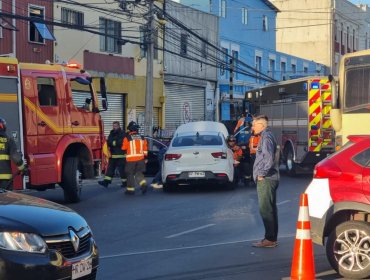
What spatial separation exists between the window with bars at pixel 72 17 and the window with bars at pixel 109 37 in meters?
1.30

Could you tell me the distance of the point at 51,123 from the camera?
14180 millimetres

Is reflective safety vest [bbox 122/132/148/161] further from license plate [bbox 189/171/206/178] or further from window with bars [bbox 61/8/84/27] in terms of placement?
window with bars [bbox 61/8/84/27]

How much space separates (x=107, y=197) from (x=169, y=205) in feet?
7.49

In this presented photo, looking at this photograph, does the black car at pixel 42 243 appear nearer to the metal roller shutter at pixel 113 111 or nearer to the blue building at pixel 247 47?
the metal roller shutter at pixel 113 111

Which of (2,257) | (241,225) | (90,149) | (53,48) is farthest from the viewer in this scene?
(53,48)

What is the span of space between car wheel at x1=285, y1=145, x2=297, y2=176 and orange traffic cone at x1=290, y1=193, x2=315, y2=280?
15273 mm

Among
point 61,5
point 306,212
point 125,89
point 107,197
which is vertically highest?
point 61,5

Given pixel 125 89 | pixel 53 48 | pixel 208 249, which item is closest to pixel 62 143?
pixel 208 249

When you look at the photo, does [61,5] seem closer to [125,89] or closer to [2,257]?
[125,89]

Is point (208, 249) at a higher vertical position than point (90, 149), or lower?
lower

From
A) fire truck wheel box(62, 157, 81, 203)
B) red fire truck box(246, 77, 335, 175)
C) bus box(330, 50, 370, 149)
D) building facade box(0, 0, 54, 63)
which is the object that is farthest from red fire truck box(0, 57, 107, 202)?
building facade box(0, 0, 54, 63)

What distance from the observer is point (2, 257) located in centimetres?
534

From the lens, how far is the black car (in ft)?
17.8

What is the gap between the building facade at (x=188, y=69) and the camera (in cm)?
3553
